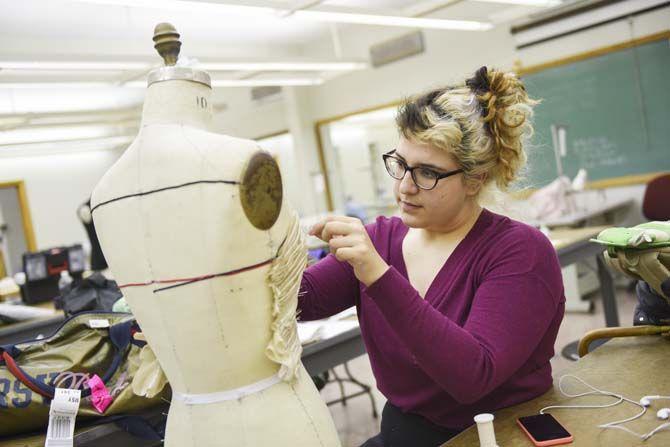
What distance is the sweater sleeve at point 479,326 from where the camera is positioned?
989 mm

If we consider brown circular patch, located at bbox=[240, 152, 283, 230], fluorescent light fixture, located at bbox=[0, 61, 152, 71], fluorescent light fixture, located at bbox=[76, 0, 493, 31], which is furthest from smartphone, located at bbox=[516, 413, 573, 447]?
fluorescent light fixture, located at bbox=[0, 61, 152, 71]

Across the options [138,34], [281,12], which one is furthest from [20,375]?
[138,34]

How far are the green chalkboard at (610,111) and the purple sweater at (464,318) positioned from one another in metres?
3.80

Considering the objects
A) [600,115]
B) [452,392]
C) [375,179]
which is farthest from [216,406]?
[375,179]

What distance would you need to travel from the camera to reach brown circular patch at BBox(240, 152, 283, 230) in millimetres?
844

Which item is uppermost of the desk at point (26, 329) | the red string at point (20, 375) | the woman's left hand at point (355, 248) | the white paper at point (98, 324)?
the woman's left hand at point (355, 248)

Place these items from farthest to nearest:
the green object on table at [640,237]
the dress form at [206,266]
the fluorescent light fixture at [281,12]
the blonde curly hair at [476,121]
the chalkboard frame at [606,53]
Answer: the chalkboard frame at [606,53], the fluorescent light fixture at [281,12], the green object on table at [640,237], the blonde curly hair at [476,121], the dress form at [206,266]

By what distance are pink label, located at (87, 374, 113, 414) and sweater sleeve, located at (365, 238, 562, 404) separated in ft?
3.09

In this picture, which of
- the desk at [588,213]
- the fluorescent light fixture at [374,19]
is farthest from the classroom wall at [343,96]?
the fluorescent light fixture at [374,19]

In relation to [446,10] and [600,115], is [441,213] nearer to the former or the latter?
[600,115]

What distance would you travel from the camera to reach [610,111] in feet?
17.1

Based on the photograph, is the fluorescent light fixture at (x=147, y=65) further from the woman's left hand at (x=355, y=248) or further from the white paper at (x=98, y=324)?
the woman's left hand at (x=355, y=248)

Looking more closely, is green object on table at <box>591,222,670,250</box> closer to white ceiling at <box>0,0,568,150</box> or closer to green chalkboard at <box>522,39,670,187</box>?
white ceiling at <box>0,0,568,150</box>

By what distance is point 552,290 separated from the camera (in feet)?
3.89
